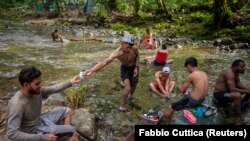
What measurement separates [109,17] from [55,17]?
25.7ft

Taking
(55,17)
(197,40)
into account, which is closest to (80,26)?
(55,17)

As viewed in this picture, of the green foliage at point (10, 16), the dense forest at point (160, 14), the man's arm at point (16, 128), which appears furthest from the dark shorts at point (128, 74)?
the green foliage at point (10, 16)

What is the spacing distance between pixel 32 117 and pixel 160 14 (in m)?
23.8

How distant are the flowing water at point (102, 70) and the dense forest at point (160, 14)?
348 cm

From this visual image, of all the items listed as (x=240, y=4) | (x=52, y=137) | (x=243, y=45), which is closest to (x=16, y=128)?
(x=52, y=137)

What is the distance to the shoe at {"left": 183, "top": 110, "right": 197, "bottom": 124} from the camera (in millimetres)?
6973

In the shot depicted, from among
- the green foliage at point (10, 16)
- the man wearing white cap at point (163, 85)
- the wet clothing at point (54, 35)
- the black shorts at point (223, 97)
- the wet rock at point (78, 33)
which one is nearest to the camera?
the black shorts at point (223, 97)

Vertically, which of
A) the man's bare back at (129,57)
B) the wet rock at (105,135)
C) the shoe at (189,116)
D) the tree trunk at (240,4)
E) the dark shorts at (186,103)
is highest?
the tree trunk at (240,4)

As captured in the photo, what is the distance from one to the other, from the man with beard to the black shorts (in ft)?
12.4

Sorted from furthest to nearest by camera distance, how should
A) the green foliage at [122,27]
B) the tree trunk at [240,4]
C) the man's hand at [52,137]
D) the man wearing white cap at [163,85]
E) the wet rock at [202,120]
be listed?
1. the green foliage at [122,27]
2. the tree trunk at [240,4]
3. the man wearing white cap at [163,85]
4. the wet rock at [202,120]
5. the man's hand at [52,137]

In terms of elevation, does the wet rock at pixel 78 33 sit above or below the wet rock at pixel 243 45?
below

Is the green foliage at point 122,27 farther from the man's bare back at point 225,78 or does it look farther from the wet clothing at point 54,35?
the man's bare back at point 225,78

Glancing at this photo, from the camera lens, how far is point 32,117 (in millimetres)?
5219

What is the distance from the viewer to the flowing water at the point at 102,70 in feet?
28.6
